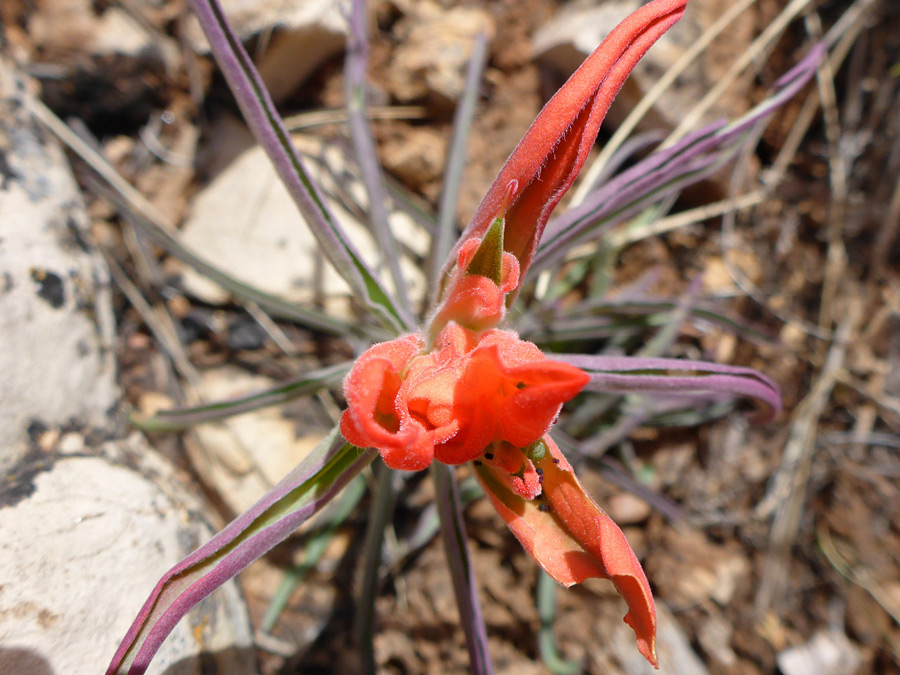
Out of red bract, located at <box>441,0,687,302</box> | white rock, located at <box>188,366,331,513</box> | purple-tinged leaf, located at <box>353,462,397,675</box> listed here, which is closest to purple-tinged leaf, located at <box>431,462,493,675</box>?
purple-tinged leaf, located at <box>353,462,397,675</box>

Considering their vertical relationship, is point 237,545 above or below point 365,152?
below

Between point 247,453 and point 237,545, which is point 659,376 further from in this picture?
point 247,453

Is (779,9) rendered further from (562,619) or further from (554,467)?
(562,619)

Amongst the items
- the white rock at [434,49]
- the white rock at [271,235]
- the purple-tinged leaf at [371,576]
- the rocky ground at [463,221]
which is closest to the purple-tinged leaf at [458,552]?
the purple-tinged leaf at [371,576]

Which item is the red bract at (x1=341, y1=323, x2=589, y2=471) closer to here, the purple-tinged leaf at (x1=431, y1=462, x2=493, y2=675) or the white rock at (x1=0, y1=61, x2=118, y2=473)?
the purple-tinged leaf at (x1=431, y1=462, x2=493, y2=675)

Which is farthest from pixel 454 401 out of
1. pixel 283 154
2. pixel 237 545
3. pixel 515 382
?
pixel 283 154

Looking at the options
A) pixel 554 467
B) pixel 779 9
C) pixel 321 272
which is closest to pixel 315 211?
pixel 554 467

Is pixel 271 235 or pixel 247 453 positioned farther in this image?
pixel 271 235
